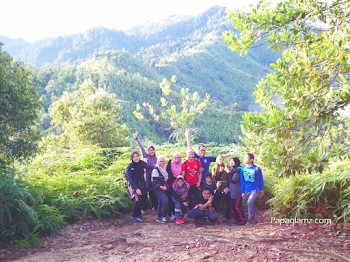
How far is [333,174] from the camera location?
Answer: 5918 millimetres

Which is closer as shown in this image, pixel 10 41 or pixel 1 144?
pixel 1 144

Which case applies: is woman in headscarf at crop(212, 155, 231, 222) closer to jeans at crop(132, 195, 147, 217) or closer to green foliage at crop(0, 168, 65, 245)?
jeans at crop(132, 195, 147, 217)

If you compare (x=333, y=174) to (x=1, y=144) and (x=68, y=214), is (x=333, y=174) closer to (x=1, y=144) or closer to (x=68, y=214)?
(x=68, y=214)

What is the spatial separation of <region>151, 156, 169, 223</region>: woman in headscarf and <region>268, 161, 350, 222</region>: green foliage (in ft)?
6.65

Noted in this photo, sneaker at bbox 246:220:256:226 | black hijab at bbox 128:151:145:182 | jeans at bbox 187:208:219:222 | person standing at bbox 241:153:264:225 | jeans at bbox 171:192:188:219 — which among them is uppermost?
black hijab at bbox 128:151:145:182

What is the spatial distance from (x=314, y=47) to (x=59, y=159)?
6.85m

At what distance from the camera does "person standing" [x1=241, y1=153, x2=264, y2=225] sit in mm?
6457

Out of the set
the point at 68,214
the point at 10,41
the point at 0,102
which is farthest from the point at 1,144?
the point at 10,41

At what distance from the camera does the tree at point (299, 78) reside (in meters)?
3.66

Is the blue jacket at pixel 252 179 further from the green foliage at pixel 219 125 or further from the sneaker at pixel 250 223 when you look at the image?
the green foliage at pixel 219 125

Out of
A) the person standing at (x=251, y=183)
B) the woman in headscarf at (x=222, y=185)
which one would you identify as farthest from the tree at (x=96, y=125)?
the person standing at (x=251, y=183)

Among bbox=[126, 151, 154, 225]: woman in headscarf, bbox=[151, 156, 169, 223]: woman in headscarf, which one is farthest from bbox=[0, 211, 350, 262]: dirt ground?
bbox=[126, 151, 154, 225]: woman in headscarf

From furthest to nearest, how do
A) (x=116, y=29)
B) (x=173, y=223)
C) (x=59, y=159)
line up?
(x=116, y=29) < (x=59, y=159) < (x=173, y=223)

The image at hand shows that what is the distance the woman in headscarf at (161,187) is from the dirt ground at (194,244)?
1.06 ft
